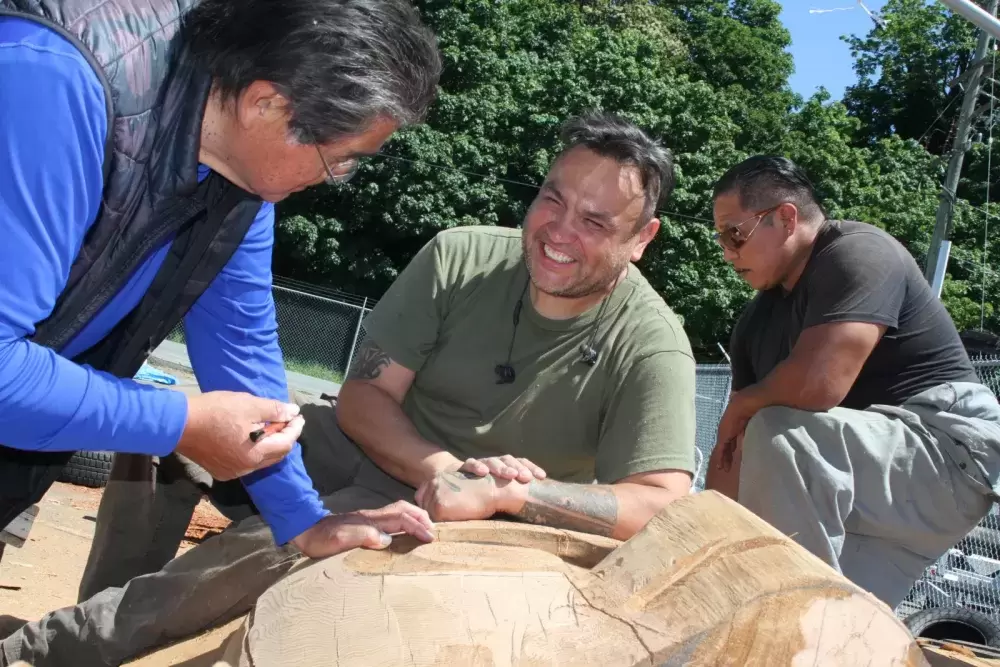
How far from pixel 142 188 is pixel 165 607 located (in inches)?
48.7

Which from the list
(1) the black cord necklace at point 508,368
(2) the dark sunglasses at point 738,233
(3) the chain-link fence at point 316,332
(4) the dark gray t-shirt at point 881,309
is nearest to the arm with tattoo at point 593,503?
(1) the black cord necklace at point 508,368

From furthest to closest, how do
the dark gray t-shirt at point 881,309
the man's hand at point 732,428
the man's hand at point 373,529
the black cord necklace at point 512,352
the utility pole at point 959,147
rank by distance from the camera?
the utility pole at point 959,147 → the man's hand at point 732,428 → the dark gray t-shirt at point 881,309 → the black cord necklace at point 512,352 → the man's hand at point 373,529

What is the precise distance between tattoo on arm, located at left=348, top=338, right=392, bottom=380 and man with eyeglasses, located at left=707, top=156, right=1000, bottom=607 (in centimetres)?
119

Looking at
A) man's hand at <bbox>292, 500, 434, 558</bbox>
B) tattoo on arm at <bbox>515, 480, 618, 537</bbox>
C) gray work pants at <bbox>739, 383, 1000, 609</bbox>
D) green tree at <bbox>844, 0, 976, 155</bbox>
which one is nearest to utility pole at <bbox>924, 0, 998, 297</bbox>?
gray work pants at <bbox>739, 383, 1000, 609</bbox>

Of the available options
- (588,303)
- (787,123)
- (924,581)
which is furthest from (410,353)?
(787,123)

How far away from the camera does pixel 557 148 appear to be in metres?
23.6

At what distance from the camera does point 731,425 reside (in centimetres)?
365

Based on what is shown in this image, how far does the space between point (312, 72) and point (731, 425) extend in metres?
2.34

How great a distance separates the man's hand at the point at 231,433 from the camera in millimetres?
1880

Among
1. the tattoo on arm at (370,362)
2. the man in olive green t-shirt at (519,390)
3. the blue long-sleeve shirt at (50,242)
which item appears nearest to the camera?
the blue long-sleeve shirt at (50,242)

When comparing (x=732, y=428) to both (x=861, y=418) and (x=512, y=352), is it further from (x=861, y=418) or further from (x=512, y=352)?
(x=512, y=352)

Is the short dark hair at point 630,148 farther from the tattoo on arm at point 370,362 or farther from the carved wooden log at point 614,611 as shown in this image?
the carved wooden log at point 614,611

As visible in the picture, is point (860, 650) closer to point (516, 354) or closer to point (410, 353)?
point (516, 354)

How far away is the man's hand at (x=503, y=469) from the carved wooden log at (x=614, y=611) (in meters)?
0.47
